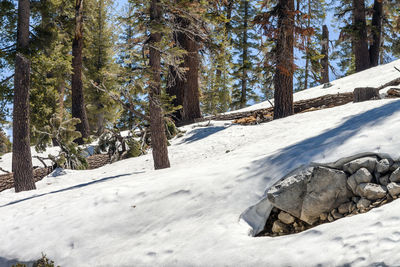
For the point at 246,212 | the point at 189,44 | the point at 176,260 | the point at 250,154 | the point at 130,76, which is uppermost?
the point at 189,44

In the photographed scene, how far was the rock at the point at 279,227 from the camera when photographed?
4.56m

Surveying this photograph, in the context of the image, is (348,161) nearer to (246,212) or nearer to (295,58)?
(246,212)

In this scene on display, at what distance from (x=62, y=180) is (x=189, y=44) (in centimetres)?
809

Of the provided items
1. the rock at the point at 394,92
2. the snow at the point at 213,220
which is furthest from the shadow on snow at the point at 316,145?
the rock at the point at 394,92

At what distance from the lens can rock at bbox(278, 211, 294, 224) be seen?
15.1ft

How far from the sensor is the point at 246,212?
16.0 ft

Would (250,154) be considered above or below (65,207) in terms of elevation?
above

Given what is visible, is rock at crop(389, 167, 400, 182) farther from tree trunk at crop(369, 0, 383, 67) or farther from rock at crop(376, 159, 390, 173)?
tree trunk at crop(369, 0, 383, 67)

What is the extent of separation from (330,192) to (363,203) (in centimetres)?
42

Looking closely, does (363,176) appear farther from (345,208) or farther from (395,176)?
(345,208)

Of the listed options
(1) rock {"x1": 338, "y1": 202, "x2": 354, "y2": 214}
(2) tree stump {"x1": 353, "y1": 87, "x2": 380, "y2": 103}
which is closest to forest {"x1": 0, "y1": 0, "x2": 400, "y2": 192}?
(2) tree stump {"x1": 353, "y1": 87, "x2": 380, "y2": 103}

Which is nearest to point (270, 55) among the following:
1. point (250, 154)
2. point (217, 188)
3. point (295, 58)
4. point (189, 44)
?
point (295, 58)

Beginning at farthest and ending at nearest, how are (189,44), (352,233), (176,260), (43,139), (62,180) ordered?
(189,44) → (43,139) → (62,180) → (176,260) → (352,233)

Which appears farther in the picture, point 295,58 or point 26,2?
point 295,58
